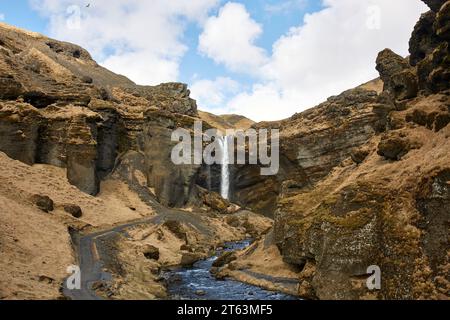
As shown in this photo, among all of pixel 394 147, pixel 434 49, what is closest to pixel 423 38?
pixel 434 49

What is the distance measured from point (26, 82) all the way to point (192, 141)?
33396 mm

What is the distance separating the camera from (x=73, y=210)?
5269 cm

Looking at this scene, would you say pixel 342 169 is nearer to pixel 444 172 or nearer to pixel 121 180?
pixel 444 172

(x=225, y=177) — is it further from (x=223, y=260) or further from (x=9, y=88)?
(x=223, y=260)

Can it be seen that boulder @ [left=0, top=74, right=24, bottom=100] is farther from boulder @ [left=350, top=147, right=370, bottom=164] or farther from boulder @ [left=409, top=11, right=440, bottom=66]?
boulder @ [left=409, top=11, right=440, bottom=66]

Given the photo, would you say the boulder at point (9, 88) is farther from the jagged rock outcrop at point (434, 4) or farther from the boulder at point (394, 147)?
Result: the jagged rock outcrop at point (434, 4)

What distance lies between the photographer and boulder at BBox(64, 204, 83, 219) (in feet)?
172

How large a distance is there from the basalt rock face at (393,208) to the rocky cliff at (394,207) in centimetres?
7

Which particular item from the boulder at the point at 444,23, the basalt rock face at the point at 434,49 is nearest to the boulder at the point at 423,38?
→ the basalt rock face at the point at 434,49

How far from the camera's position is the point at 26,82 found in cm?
7175

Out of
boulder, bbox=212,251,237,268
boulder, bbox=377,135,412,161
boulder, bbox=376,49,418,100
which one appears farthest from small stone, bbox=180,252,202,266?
boulder, bbox=376,49,418,100

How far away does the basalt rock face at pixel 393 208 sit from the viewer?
2381cm

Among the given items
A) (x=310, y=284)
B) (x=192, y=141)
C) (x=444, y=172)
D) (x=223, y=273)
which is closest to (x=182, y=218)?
(x=192, y=141)

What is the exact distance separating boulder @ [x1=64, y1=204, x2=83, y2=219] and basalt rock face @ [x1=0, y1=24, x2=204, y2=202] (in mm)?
12414
